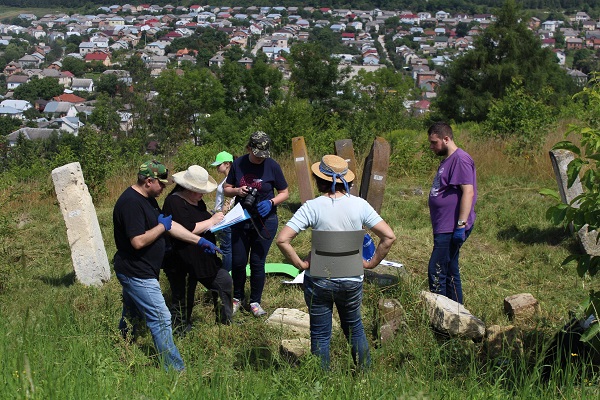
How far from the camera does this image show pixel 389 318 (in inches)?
209

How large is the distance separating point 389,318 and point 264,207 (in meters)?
1.40

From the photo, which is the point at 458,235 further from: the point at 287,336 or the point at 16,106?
the point at 16,106

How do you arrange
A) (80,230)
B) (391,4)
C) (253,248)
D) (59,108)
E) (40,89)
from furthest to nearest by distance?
(391,4) < (40,89) < (59,108) < (80,230) < (253,248)

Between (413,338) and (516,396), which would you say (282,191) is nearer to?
(413,338)

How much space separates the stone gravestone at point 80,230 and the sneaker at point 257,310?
200 centimetres

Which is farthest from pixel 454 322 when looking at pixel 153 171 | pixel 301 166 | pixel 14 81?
pixel 14 81

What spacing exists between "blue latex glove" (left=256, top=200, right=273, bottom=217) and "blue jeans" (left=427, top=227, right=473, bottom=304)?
1406mm

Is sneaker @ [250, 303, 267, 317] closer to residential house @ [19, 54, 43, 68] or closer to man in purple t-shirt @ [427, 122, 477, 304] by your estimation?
man in purple t-shirt @ [427, 122, 477, 304]

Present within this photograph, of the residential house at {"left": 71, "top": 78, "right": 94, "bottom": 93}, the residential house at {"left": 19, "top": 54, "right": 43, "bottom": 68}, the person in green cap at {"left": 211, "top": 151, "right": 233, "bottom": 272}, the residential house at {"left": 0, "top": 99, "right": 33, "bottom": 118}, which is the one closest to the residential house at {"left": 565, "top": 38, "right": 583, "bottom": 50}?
the residential house at {"left": 71, "top": 78, "right": 94, "bottom": 93}

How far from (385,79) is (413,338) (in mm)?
42436

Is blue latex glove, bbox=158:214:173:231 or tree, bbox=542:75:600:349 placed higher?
tree, bbox=542:75:600:349

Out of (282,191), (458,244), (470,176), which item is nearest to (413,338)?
(458,244)

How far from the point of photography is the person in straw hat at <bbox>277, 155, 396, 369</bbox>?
13.9 feet

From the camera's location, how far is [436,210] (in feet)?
18.2
